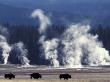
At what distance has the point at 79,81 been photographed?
105 meters

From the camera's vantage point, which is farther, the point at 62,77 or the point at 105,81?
the point at 62,77

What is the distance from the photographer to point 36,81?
106 metres

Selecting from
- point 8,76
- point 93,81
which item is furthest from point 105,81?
point 8,76

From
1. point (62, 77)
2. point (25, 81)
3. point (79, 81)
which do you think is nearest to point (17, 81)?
point (25, 81)

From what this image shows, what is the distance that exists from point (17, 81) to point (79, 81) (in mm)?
10362

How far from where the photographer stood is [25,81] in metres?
106

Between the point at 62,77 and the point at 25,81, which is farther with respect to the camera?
the point at 62,77

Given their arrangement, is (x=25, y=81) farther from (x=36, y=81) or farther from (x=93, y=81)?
(x=93, y=81)

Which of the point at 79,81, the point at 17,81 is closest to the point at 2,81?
the point at 17,81

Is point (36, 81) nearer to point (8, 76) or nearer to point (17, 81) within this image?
point (17, 81)

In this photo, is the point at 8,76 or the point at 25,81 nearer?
the point at 25,81

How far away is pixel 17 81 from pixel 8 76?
64.5 feet

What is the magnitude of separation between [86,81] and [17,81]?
11.5 metres

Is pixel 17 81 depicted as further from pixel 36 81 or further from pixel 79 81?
pixel 79 81
